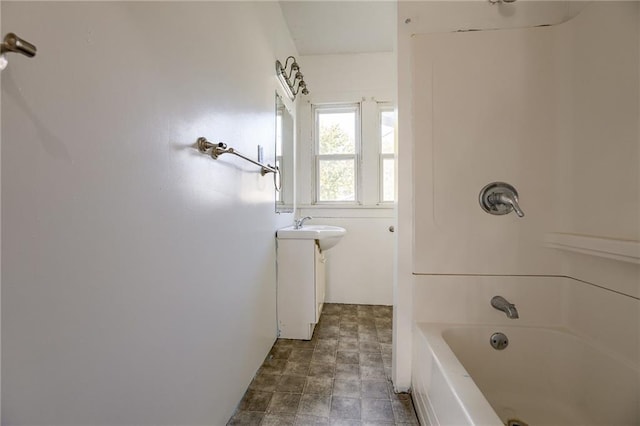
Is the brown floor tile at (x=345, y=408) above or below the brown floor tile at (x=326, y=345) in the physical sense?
above

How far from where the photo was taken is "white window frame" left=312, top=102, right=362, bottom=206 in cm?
284

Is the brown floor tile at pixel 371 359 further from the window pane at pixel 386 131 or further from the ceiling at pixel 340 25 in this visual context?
the ceiling at pixel 340 25

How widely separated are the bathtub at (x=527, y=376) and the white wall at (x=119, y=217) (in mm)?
898

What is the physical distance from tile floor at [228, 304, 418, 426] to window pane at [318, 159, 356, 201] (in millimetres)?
1328

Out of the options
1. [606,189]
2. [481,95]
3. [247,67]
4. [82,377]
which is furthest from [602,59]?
[82,377]

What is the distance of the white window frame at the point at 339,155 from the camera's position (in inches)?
112

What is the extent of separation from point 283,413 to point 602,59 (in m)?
2.16

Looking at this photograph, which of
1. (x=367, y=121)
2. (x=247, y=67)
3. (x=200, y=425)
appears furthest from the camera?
(x=367, y=121)

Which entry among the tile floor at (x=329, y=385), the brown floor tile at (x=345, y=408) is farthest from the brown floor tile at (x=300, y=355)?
the brown floor tile at (x=345, y=408)

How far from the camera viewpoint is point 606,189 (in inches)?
45.0

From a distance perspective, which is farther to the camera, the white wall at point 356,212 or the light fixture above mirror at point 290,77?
the white wall at point 356,212

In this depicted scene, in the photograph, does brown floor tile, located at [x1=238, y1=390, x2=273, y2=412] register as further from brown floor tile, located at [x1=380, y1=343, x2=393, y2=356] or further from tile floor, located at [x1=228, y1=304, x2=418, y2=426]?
brown floor tile, located at [x1=380, y1=343, x2=393, y2=356]

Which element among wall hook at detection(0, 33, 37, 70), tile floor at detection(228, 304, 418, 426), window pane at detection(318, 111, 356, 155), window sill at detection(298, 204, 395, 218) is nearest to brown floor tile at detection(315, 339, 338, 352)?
tile floor at detection(228, 304, 418, 426)

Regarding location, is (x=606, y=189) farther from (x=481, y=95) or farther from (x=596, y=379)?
(x=596, y=379)
